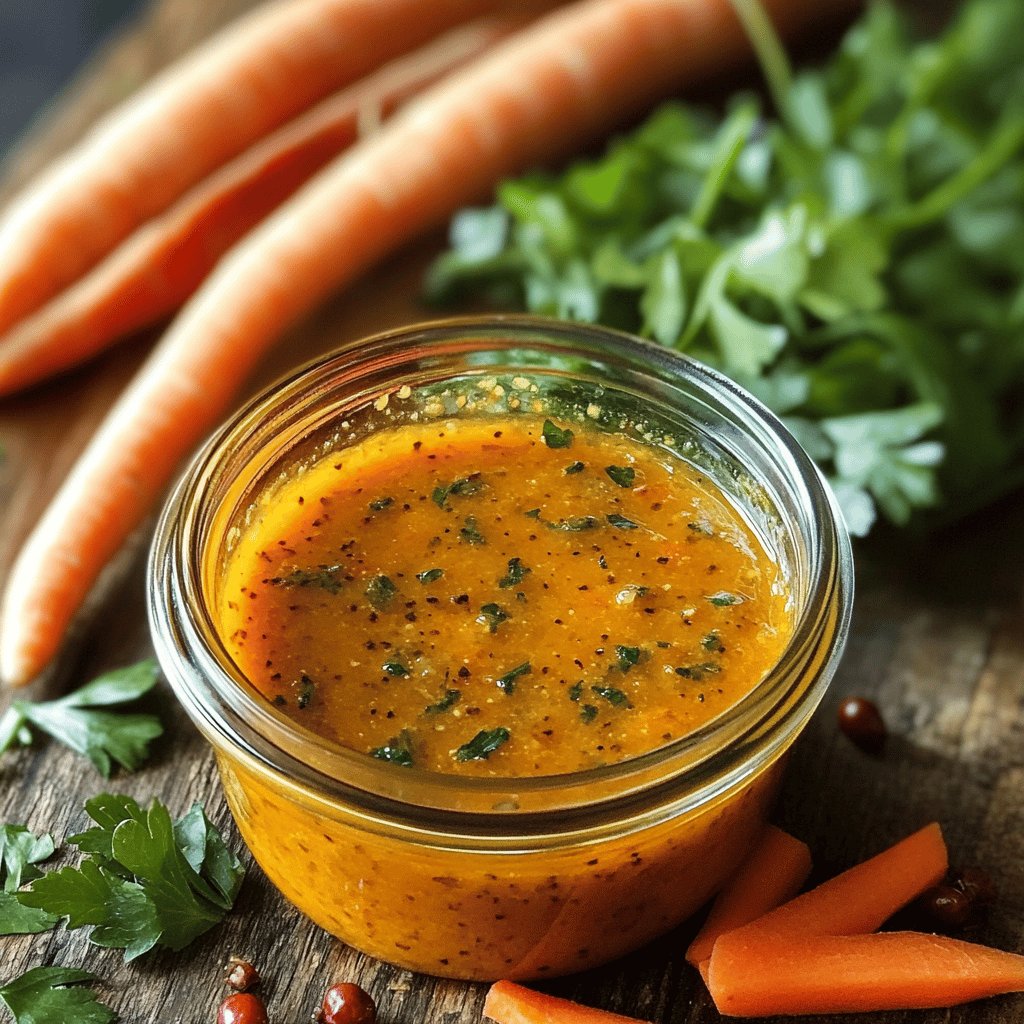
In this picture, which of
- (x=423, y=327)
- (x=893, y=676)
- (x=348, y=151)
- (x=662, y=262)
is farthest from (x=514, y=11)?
(x=893, y=676)

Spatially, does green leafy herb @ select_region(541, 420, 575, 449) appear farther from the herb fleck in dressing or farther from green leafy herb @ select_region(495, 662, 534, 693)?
green leafy herb @ select_region(495, 662, 534, 693)

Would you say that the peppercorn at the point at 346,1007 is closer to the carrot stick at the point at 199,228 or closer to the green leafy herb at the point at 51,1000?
the green leafy herb at the point at 51,1000

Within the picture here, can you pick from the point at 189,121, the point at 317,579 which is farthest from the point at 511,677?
the point at 189,121

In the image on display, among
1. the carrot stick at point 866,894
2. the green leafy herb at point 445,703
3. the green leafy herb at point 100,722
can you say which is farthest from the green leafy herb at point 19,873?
the carrot stick at point 866,894

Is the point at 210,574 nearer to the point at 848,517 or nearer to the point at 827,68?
the point at 848,517

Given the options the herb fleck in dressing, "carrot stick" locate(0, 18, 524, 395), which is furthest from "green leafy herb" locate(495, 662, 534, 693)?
"carrot stick" locate(0, 18, 524, 395)

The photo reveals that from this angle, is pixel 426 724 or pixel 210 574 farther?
pixel 210 574

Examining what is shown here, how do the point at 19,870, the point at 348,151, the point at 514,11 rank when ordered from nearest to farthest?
the point at 19,870 → the point at 348,151 → the point at 514,11
